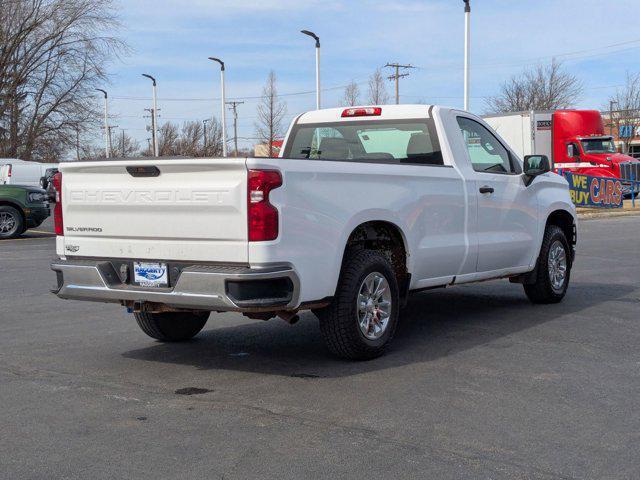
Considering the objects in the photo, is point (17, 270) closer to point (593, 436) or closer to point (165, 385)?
point (165, 385)

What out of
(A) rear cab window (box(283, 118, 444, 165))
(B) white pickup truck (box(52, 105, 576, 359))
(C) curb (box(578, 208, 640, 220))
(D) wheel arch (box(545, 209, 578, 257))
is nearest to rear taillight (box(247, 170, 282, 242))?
(B) white pickup truck (box(52, 105, 576, 359))

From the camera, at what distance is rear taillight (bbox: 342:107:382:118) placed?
7859 mm

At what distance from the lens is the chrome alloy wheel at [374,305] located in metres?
6.32

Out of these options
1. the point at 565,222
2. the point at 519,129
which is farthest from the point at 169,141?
the point at 565,222

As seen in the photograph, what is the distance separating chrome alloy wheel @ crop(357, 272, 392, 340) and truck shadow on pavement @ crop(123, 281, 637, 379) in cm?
24

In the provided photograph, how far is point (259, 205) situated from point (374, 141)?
258cm

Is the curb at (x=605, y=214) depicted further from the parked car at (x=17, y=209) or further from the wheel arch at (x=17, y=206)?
the wheel arch at (x=17, y=206)

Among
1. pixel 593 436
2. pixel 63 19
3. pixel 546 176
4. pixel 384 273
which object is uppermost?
pixel 63 19

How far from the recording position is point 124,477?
13.2 ft

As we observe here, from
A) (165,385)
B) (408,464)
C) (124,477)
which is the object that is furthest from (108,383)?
(408,464)

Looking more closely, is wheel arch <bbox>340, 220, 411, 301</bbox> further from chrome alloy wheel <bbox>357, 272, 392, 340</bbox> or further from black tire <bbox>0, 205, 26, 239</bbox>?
black tire <bbox>0, 205, 26, 239</bbox>

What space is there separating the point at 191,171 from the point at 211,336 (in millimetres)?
2319

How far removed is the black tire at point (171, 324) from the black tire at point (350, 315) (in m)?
1.50

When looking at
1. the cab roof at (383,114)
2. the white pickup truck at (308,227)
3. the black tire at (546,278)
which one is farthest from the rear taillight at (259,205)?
the black tire at (546,278)
